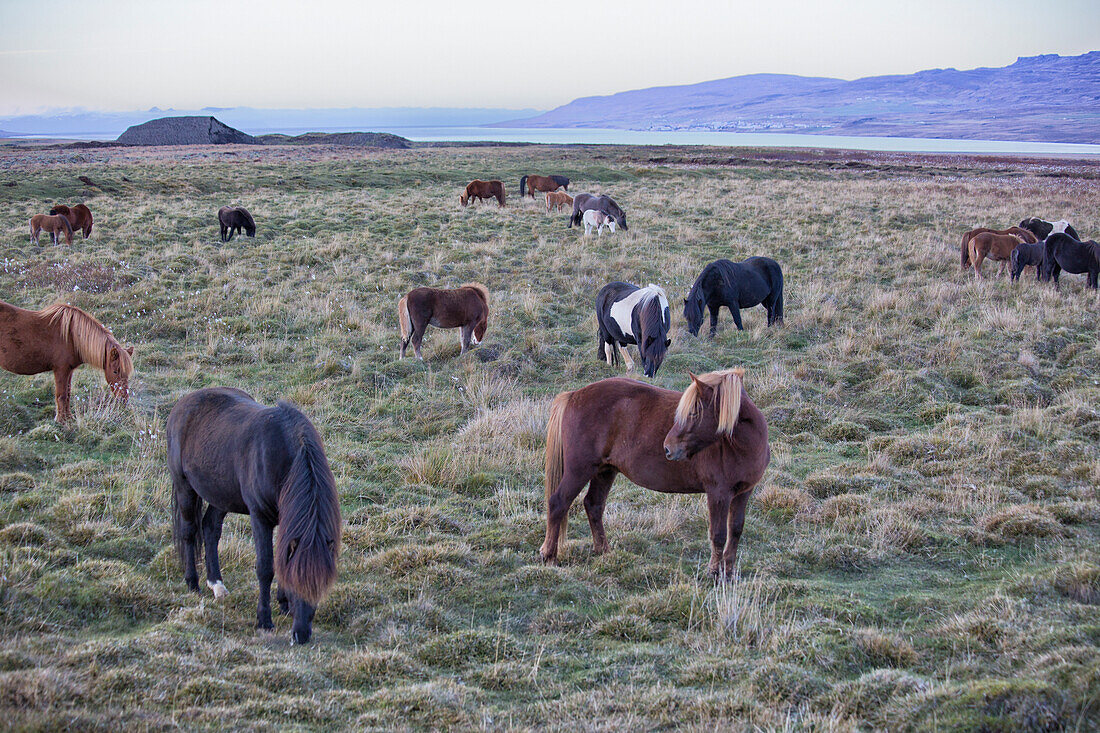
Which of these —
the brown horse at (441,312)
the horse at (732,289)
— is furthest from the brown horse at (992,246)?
the brown horse at (441,312)

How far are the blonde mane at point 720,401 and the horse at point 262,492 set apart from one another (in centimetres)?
222

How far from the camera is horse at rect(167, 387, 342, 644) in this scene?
406 cm

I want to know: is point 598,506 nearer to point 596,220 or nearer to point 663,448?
point 663,448

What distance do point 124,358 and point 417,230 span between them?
13.9 meters

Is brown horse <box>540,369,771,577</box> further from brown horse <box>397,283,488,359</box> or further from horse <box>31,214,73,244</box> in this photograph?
horse <box>31,214,73,244</box>

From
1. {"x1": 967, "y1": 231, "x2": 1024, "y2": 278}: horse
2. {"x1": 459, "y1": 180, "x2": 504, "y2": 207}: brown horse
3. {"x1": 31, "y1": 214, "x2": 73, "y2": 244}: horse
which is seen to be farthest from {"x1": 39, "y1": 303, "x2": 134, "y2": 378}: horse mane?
{"x1": 459, "y1": 180, "x2": 504, "y2": 207}: brown horse

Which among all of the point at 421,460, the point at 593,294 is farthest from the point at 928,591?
the point at 593,294

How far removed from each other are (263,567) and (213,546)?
0.83 m

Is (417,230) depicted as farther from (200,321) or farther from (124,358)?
(124,358)

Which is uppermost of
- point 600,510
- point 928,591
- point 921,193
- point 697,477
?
point 921,193

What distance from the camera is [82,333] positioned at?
7.62 m

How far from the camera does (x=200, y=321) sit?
1213 centimetres

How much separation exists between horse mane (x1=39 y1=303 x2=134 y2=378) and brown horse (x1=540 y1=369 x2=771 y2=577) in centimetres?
520

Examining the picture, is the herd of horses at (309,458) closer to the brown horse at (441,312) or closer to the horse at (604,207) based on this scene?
the brown horse at (441,312)
